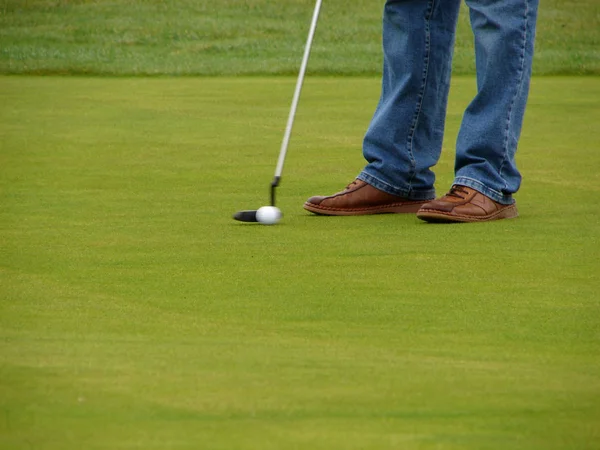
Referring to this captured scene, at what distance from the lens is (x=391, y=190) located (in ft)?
12.9

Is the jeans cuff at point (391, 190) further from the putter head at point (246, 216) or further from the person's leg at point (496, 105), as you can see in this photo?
the putter head at point (246, 216)

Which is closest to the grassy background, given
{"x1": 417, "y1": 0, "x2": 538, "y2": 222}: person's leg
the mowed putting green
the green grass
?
the mowed putting green

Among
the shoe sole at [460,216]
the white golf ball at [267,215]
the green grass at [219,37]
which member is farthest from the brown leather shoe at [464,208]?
the green grass at [219,37]

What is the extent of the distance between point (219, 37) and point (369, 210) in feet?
26.5

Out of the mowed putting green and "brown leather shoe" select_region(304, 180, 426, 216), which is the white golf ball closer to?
the mowed putting green

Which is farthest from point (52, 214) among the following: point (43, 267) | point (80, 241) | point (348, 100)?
point (348, 100)

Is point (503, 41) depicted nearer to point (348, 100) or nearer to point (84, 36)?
point (348, 100)

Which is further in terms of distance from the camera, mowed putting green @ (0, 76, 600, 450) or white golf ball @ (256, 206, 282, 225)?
white golf ball @ (256, 206, 282, 225)

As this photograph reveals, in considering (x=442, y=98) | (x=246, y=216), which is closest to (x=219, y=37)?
(x=442, y=98)

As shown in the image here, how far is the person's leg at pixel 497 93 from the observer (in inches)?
149

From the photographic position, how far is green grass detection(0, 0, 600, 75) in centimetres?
943

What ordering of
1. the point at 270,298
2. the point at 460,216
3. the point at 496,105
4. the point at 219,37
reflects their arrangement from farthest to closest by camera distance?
the point at 219,37
the point at 496,105
the point at 460,216
the point at 270,298

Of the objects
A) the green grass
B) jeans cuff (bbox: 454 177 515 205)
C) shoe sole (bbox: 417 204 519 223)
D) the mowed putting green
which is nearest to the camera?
the mowed putting green

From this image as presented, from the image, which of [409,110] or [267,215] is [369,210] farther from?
[267,215]
